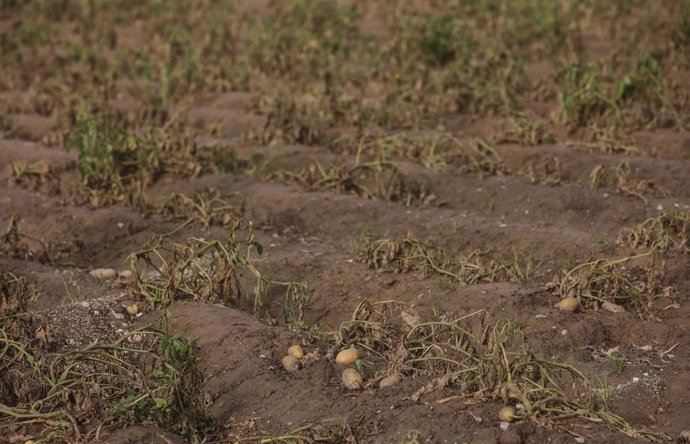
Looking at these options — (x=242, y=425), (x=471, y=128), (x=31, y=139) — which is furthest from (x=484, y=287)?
(x=31, y=139)

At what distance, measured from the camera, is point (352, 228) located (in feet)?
19.6

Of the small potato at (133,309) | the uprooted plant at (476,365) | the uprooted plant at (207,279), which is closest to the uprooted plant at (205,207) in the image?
the uprooted plant at (207,279)

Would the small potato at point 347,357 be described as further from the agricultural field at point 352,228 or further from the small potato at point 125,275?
the small potato at point 125,275

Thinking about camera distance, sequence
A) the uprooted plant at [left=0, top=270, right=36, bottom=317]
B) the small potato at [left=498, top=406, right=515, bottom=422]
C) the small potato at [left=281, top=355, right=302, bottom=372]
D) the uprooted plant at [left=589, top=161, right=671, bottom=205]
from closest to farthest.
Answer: the small potato at [left=498, top=406, right=515, bottom=422] → the small potato at [left=281, top=355, right=302, bottom=372] → the uprooted plant at [left=0, top=270, right=36, bottom=317] → the uprooted plant at [left=589, top=161, right=671, bottom=205]

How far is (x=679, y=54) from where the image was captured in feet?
27.7

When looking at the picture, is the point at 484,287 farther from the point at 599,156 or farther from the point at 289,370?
the point at 599,156

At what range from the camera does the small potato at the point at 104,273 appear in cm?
544

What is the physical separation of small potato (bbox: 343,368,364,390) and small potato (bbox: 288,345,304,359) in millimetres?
245

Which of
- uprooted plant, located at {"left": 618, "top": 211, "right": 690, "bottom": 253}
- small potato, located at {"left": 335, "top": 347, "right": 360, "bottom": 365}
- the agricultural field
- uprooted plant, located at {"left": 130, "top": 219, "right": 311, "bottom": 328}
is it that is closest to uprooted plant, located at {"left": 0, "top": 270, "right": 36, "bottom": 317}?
the agricultural field

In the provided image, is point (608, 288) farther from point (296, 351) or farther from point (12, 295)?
point (12, 295)

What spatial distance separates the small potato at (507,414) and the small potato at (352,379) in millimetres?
553

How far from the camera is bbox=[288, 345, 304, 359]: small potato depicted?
434cm

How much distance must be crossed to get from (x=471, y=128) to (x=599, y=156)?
1.04 metres

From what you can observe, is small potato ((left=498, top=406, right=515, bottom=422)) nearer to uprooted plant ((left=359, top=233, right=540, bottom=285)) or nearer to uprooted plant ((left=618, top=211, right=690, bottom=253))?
uprooted plant ((left=359, top=233, right=540, bottom=285))
